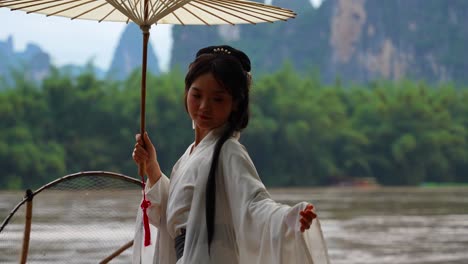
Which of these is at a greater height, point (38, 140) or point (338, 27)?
point (338, 27)

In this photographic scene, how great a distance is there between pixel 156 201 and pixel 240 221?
385 mm

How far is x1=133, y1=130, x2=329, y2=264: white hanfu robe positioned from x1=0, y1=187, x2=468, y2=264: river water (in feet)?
4.55

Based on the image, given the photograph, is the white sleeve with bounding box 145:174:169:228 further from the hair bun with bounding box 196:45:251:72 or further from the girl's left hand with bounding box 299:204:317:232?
the girl's left hand with bounding box 299:204:317:232

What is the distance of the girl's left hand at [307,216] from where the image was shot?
2.25 metres

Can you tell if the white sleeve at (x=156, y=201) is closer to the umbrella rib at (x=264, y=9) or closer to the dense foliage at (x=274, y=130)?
the umbrella rib at (x=264, y=9)

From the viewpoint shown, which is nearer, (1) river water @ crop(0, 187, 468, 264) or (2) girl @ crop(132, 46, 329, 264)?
(2) girl @ crop(132, 46, 329, 264)

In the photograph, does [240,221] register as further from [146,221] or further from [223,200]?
[146,221]

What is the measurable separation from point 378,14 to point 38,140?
47839 mm

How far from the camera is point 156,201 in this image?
2.71 metres

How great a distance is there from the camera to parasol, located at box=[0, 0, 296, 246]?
288cm

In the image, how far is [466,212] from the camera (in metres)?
18.1

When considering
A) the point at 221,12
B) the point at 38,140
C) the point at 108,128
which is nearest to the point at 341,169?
the point at 108,128

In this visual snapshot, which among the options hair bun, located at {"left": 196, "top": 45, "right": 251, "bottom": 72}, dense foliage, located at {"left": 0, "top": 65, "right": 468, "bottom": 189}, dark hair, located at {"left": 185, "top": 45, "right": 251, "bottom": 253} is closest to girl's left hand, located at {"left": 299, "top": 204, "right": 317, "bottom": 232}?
dark hair, located at {"left": 185, "top": 45, "right": 251, "bottom": 253}

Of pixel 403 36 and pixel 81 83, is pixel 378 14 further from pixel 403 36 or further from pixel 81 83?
pixel 81 83
